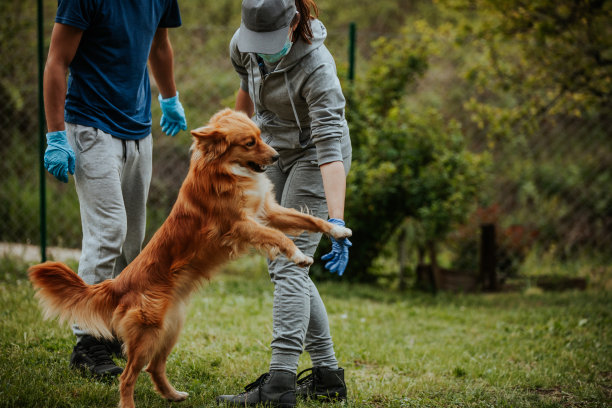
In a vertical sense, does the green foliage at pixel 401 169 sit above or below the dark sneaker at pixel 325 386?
above

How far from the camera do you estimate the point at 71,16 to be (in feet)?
9.97

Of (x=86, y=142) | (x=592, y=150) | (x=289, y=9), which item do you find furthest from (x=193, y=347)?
(x=592, y=150)

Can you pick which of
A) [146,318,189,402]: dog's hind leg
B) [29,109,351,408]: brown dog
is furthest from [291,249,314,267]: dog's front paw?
[146,318,189,402]: dog's hind leg

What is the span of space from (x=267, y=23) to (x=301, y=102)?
1.54 ft

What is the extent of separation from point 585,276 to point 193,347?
224 inches

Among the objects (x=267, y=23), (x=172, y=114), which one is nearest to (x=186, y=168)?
(x=172, y=114)

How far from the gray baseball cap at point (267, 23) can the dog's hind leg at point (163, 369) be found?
5.04 ft

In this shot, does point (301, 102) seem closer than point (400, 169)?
Yes

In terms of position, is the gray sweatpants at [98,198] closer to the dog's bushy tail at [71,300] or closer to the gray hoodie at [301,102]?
the dog's bushy tail at [71,300]

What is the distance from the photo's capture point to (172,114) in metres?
3.99

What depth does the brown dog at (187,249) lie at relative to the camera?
2809 millimetres

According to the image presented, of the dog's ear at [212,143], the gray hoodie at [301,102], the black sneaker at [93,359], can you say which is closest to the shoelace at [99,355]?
the black sneaker at [93,359]

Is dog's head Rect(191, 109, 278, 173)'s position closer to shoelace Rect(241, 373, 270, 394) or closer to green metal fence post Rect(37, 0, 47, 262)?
shoelace Rect(241, 373, 270, 394)

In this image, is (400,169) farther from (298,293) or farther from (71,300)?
(71,300)
